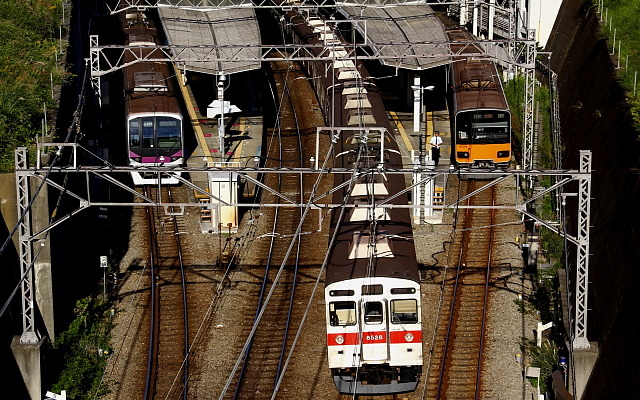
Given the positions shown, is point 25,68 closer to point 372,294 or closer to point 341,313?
point 341,313

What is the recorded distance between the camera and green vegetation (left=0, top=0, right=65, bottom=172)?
2728cm

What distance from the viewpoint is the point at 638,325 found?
1845 cm

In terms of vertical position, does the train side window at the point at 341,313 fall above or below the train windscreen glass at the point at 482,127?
below

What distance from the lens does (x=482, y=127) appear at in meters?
30.4

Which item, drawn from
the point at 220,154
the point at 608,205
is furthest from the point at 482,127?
the point at 608,205

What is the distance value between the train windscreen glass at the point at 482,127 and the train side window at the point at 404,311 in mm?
11821

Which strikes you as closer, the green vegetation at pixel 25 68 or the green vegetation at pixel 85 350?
the green vegetation at pixel 85 350

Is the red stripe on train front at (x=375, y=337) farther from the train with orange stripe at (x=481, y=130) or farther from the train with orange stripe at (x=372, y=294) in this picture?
the train with orange stripe at (x=481, y=130)

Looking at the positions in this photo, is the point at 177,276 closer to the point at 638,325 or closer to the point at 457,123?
the point at 457,123

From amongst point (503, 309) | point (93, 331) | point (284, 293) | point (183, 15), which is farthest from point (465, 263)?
point (183, 15)

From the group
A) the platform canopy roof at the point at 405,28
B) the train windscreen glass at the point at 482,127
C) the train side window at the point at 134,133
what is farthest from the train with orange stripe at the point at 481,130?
the train side window at the point at 134,133

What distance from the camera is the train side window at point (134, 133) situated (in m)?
29.5

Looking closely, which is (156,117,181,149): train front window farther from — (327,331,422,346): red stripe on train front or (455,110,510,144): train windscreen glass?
(327,331,422,346): red stripe on train front

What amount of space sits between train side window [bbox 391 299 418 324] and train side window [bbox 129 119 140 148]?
12.2m
